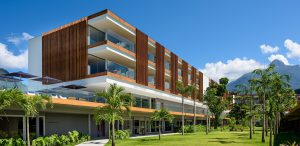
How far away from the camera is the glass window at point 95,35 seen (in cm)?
4159

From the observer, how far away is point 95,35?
42750 mm

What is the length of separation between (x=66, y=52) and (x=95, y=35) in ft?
14.9

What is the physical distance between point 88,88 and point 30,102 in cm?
2097

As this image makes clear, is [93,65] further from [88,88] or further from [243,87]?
[243,87]

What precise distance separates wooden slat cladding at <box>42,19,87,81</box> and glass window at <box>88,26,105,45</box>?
0.90m

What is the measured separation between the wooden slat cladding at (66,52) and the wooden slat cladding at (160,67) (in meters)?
18.2

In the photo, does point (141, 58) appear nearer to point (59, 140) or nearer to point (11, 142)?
point (59, 140)

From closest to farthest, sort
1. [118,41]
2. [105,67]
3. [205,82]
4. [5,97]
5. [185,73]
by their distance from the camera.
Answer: [5,97], [105,67], [118,41], [185,73], [205,82]

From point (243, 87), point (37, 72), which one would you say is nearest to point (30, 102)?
point (37, 72)

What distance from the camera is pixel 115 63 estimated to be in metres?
43.4

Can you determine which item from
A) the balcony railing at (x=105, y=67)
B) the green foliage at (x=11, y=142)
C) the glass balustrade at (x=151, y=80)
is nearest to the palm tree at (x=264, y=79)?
the balcony railing at (x=105, y=67)

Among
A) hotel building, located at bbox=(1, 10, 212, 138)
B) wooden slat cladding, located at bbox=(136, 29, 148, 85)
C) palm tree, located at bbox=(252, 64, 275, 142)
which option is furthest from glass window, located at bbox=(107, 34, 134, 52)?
palm tree, located at bbox=(252, 64, 275, 142)

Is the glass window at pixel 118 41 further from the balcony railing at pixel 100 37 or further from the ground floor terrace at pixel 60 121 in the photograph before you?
the ground floor terrace at pixel 60 121

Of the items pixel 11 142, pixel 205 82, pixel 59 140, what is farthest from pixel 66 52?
pixel 205 82
